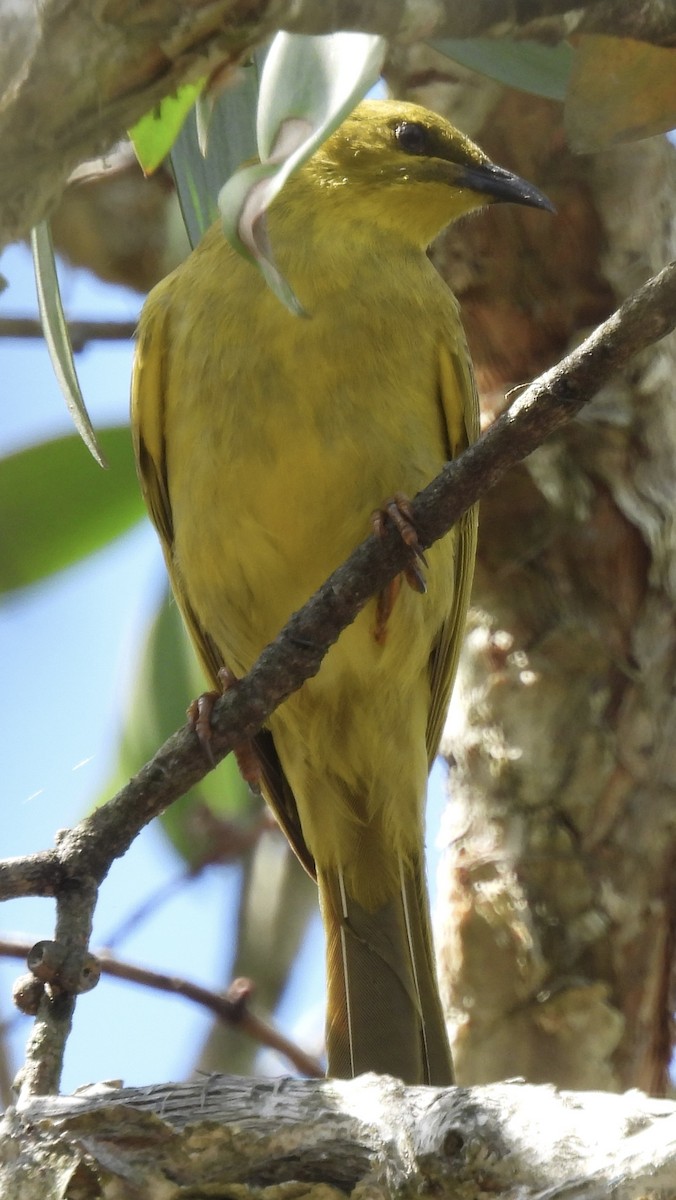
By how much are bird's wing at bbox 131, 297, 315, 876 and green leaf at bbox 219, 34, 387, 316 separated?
1650 millimetres

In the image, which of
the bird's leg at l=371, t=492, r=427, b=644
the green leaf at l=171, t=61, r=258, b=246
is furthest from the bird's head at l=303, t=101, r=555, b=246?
the bird's leg at l=371, t=492, r=427, b=644

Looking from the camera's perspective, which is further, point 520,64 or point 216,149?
point 216,149

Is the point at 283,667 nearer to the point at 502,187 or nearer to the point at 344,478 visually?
the point at 344,478

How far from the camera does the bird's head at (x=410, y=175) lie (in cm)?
366

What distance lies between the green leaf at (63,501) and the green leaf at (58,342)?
5.75 ft

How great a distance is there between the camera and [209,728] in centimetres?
248

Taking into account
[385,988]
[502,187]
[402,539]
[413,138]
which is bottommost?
[385,988]

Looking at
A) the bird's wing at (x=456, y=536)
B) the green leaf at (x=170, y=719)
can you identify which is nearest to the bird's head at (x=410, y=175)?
the bird's wing at (x=456, y=536)

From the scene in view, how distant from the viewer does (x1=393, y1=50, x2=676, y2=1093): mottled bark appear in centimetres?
350

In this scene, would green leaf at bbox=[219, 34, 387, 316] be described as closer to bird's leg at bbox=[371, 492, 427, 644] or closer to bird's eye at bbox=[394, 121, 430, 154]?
bird's leg at bbox=[371, 492, 427, 644]

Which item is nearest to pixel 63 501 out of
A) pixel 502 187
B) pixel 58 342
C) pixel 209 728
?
pixel 502 187

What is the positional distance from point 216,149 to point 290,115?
1296 mm

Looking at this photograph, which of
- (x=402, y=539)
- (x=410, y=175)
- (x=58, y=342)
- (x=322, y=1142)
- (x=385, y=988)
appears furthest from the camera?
(x=410, y=175)

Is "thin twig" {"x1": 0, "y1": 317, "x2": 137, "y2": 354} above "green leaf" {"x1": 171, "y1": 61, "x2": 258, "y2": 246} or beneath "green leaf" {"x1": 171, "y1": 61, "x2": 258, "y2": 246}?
above
